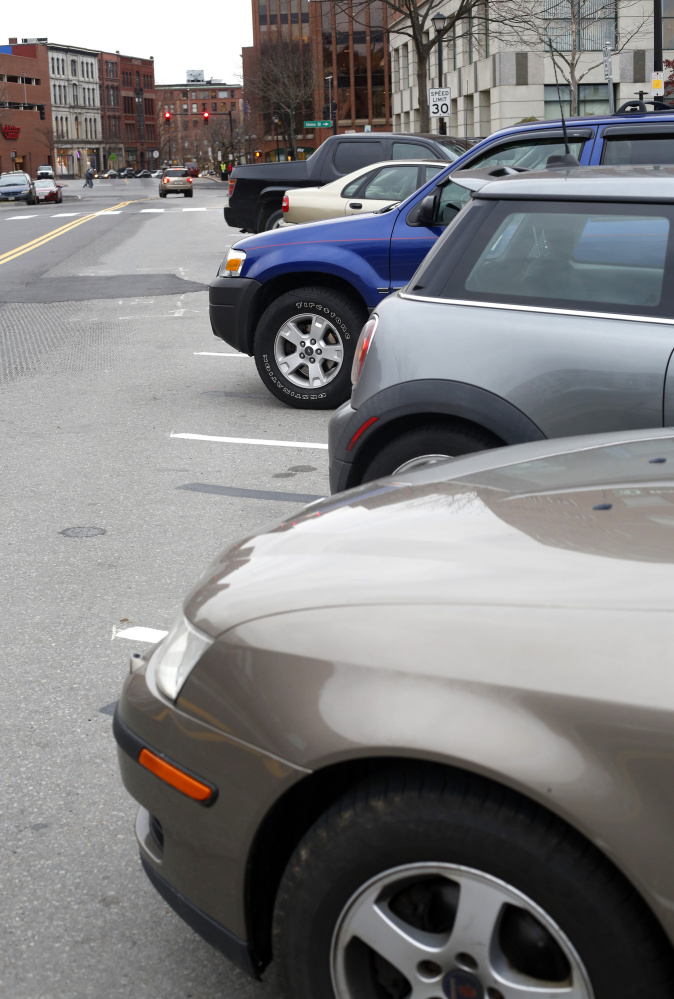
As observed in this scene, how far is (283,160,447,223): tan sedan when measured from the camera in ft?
43.2

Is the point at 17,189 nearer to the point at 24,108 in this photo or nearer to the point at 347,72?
the point at 347,72

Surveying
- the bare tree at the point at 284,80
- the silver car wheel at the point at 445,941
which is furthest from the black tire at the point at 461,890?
the bare tree at the point at 284,80

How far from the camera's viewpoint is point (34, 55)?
13825cm

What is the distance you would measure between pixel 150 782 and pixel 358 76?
317ft

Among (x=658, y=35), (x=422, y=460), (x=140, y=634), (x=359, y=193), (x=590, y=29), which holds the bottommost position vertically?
(x=140, y=634)

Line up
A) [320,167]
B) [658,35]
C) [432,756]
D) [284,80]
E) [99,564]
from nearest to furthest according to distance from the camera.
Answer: [432,756] < [99,564] < [320,167] < [658,35] < [284,80]

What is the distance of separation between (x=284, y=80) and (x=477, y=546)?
85973 millimetres

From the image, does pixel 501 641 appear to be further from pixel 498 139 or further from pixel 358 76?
pixel 358 76

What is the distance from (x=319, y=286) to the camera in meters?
8.43

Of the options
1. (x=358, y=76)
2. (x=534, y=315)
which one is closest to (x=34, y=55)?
(x=358, y=76)

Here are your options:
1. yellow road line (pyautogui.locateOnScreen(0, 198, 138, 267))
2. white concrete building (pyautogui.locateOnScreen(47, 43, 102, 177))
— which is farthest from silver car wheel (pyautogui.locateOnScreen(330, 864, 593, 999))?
white concrete building (pyautogui.locateOnScreen(47, 43, 102, 177))

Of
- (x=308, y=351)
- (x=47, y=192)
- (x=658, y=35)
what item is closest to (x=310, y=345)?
(x=308, y=351)

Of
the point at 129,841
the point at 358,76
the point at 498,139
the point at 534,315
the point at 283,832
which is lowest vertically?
the point at 129,841

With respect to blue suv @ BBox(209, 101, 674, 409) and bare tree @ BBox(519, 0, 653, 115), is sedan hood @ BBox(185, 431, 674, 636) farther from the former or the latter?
bare tree @ BBox(519, 0, 653, 115)
